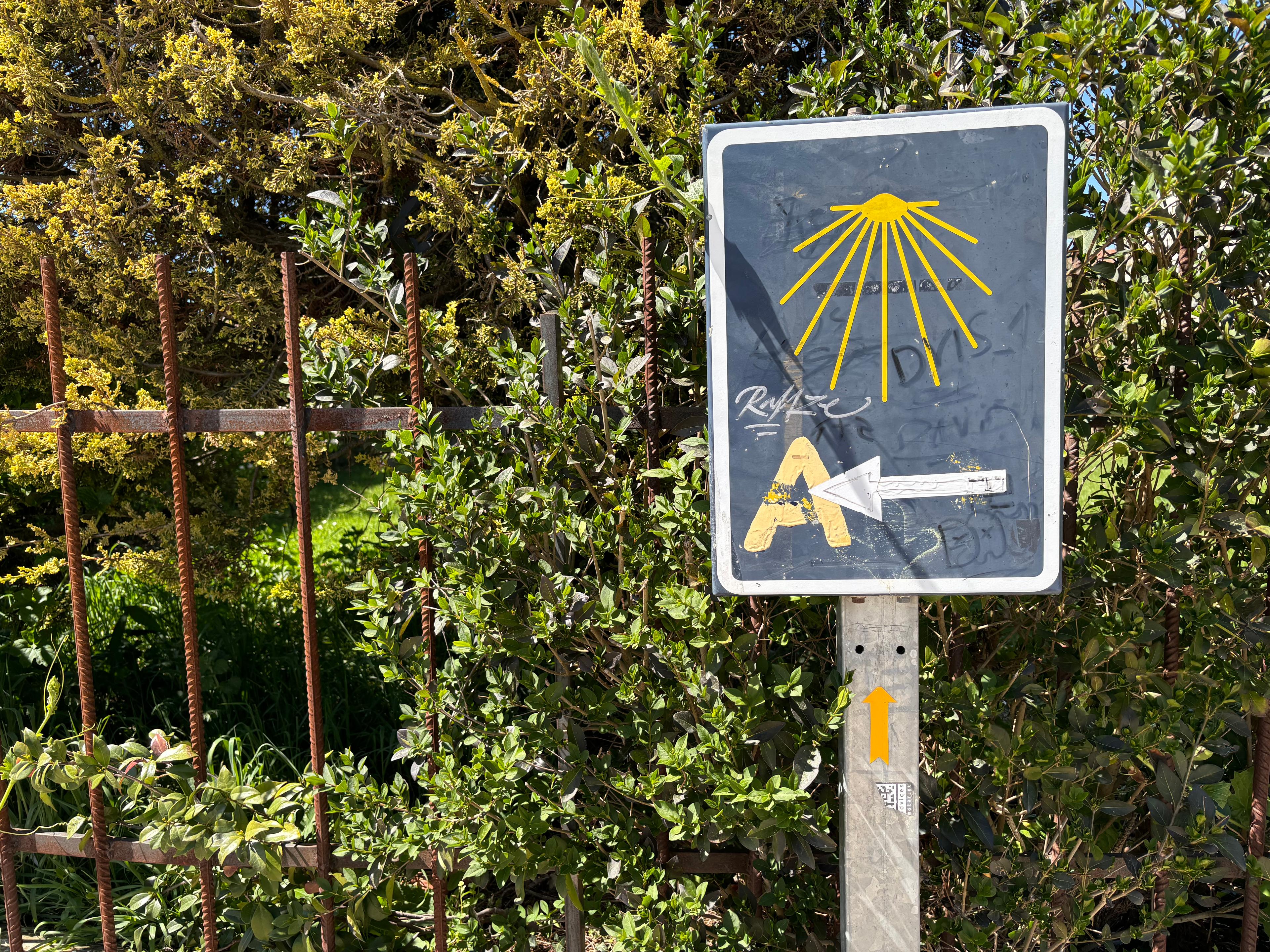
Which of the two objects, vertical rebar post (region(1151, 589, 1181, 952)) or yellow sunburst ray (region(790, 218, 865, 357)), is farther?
vertical rebar post (region(1151, 589, 1181, 952))

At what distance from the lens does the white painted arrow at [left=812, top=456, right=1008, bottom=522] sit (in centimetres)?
156

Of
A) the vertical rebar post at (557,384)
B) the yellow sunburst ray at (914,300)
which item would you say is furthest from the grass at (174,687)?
the yellow sunburst ray at (914,300)

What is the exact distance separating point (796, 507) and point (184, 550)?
1.50 meters

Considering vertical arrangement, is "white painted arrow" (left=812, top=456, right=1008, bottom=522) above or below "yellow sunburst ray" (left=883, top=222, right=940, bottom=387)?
below

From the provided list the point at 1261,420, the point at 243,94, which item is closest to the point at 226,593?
the point at 243,94

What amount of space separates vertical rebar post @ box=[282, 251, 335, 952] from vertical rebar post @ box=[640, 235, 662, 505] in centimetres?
80

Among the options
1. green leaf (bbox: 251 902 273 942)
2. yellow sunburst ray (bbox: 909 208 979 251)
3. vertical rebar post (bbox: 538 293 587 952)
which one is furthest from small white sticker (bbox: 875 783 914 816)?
A: green leaf (bbox: 251 902 273 942)

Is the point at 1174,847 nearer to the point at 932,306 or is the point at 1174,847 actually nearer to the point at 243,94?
the point at 932,306

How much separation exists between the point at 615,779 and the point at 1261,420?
1.53m

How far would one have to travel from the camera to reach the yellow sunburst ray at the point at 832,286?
5.18ft

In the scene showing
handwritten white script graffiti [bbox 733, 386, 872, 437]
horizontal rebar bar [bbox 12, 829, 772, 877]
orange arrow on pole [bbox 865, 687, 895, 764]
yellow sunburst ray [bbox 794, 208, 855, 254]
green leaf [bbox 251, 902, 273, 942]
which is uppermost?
yellow sunburst ray [bbox 794, 208, 855, 254]

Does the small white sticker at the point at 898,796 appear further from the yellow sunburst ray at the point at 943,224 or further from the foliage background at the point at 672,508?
the yellow sunburst ray at the point at 943,224

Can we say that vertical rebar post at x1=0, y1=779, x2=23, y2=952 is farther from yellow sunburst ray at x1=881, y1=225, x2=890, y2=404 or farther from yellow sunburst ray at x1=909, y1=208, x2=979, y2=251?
yellow sunburst ray at x1=909, y1=208, x2=979, y2=251

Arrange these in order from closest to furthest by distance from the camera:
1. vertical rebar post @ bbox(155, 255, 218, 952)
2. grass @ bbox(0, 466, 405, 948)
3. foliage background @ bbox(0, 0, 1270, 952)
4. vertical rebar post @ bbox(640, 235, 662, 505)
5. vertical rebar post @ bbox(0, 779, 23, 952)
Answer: foliage background @ bbox(0, 0, 1270, 952), vertical rebar post @ bbox(640, 235, 662, 505), vertical rebar post @ bbox(155, 255, 218, 952), vertical rebar post @ bbox(0, 779, 23, 952), grass @ bbox(0, 466, 405, 948)
